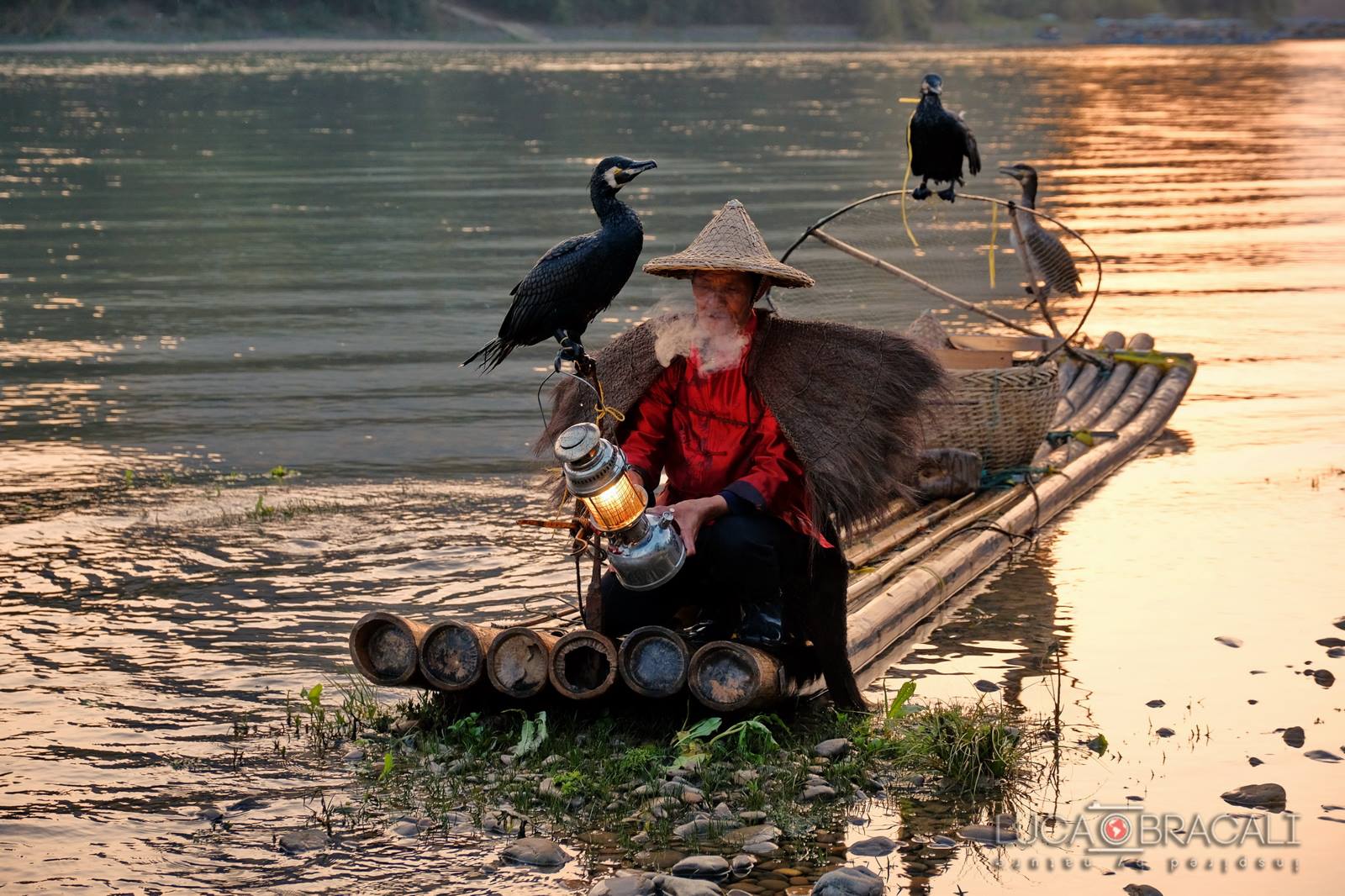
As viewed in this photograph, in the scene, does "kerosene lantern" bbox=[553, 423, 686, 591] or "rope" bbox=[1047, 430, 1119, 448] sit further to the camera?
"rope" bbox=[1047, 430, 1119, 448]

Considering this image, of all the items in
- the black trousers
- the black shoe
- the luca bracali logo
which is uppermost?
the black trousers

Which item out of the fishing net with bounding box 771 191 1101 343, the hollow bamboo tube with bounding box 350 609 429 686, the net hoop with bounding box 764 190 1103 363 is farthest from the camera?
the fishing net with bounding box 771 191 1101 343

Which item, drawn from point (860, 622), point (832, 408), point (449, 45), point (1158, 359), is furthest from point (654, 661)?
point (449, 45)

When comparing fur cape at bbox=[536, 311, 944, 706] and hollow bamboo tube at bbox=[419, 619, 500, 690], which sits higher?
fur cape at bbox=[536, 311, 944, 706]

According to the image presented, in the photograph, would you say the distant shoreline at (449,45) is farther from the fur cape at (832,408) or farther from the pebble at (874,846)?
the pebble at (874,846)

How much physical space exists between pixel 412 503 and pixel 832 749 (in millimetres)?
3994

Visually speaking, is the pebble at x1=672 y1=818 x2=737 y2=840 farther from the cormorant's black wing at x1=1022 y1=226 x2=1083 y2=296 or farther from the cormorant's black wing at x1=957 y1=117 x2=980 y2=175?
the cormorant's black wing at x1=1022 y1=226 x2=1083 y2=296

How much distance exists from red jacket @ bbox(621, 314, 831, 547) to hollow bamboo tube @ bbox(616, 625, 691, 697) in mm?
484

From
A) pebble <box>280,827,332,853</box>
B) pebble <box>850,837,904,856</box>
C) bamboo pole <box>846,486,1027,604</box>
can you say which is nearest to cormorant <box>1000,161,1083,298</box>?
bamboo pole <box>846,486,1027,604</box>

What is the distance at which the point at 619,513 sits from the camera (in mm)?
4844

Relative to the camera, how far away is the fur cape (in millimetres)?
5297

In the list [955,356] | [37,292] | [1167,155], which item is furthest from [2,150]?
[955,356]

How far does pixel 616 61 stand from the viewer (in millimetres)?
69250

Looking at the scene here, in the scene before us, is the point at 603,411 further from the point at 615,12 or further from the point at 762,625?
the point at 615,12
